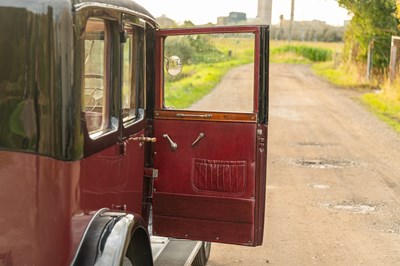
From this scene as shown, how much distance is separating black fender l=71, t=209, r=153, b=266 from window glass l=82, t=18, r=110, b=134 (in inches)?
18.7

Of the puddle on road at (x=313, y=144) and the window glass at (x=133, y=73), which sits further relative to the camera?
the puddle on road at (x=313, y=144)

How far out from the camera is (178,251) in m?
5.57

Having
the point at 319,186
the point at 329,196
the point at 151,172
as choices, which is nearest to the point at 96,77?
the point at 151,172

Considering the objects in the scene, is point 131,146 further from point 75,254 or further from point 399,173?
point 399,173

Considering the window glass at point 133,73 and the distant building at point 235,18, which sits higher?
the distant building at point 235,18

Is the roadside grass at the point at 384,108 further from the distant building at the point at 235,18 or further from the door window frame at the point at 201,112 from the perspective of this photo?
the door window frame at the point at 201,112

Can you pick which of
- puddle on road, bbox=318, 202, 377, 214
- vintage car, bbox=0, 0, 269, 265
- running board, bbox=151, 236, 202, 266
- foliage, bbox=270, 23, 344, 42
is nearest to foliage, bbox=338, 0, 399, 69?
puddle on road, bbox=318, 202, 377, 214

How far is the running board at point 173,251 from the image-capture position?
5281mm

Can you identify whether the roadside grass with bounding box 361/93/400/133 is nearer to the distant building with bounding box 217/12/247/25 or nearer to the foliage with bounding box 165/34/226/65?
the distant building with bounding box 217/12/247/25

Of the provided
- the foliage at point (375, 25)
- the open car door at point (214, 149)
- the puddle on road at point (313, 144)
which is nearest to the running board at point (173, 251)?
the open car door at point (214, 149)

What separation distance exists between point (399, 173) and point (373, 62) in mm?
18443

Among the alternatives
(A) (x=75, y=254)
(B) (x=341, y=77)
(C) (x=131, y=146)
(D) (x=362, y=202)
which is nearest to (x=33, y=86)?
(A) (x=75, y=254)

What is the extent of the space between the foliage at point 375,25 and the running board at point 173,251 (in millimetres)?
17907

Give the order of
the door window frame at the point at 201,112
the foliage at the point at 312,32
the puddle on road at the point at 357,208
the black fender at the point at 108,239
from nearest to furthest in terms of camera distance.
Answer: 1. the black fender at the point at 108,239
2. the door window frame at the point at 201,112
3. the puddle on road at the point at 357,208
4. the foliage at the point at 312,32
